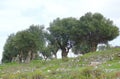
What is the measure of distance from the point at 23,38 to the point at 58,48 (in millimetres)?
11070

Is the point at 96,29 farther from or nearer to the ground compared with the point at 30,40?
farther from the ground

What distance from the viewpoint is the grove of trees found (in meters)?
87.1

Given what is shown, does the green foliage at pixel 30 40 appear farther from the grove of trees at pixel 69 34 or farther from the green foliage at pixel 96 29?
the green foliage at pixel 96 29

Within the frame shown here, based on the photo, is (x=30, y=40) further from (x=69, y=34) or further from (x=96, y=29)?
(x=96, y=29)

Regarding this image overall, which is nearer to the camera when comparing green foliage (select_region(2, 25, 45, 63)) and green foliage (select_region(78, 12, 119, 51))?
green foliage (select_region(78, 12, 119, 51))

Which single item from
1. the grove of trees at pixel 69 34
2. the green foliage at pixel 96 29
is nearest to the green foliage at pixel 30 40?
the grove of trees at pixel 69 34

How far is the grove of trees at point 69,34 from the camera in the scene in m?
87.1

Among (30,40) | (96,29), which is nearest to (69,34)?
(96,29)

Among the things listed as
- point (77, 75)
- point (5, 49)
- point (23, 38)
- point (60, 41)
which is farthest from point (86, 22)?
point (77, 75)

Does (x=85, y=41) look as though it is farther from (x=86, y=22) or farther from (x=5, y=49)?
(x=5, y=49)

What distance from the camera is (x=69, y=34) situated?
299ft

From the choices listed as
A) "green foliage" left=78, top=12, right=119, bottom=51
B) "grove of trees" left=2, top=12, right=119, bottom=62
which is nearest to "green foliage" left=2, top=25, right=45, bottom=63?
"grove of trees" left=2, top=12, right=119, bottom=62

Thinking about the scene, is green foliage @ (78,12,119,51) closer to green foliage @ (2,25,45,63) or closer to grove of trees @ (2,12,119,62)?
grove of trees @ (2,12,119,62)

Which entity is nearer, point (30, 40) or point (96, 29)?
point (96, 29)
